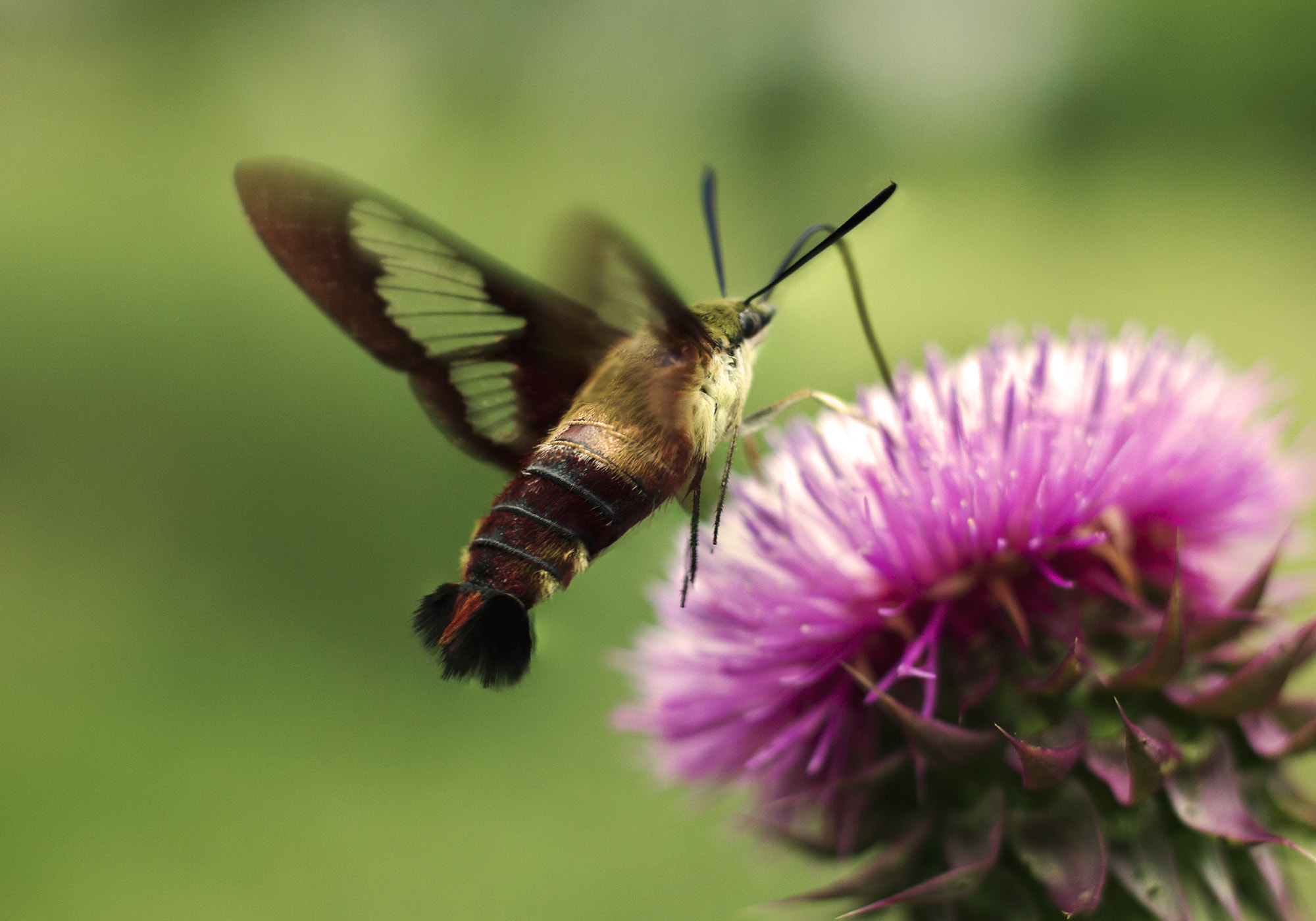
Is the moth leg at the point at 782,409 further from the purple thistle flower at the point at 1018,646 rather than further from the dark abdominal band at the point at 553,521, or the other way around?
the dark abdominal band at the point at 553,521

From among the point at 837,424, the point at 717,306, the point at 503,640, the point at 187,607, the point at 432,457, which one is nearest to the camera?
the point at 503,640

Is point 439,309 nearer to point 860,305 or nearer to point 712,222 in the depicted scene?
point 712,222

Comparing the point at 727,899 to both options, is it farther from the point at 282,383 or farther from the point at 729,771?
the point at 282,383

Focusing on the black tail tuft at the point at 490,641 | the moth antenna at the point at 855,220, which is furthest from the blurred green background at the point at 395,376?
the moth antenna at the point at 855,220

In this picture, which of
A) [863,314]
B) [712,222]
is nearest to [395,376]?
[712,222]

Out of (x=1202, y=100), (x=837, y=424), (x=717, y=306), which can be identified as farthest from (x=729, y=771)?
(x=1202, y=100)

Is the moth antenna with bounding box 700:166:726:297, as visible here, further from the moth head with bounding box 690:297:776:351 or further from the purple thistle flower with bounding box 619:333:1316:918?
the purple thistle flower with bounding box 619:333:1316:918

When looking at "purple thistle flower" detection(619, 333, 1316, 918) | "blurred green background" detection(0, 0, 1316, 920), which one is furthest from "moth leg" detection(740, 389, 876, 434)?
"blurred green background" detection(0, 0, 1316, 920)
